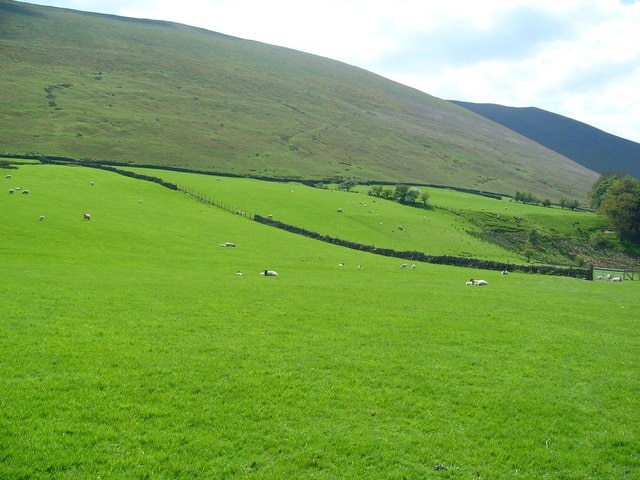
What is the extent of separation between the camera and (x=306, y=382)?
45.9 feet

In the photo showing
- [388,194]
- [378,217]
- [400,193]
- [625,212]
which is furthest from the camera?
[388,194]

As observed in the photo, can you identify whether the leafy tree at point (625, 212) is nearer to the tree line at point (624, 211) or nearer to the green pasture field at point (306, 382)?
the tree line at point (624, 211)

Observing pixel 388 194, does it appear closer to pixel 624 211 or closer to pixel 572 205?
pixel 624 211

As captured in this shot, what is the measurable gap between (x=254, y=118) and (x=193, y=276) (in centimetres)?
15591

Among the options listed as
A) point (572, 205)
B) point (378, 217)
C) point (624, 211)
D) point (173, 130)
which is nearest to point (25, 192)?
point (378, 217)

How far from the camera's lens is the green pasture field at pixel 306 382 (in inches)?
414

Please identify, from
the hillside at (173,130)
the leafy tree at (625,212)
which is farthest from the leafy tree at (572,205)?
the leafy tree at (625,212)

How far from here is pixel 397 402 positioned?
521 inches

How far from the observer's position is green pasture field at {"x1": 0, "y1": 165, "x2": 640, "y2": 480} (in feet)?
34.5

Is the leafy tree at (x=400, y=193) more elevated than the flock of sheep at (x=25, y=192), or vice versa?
the leafy tree at (x=400, y=193)

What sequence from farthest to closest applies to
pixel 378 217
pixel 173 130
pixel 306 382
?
pixel 173 130 → pixel 378 217 → pixel 306 382

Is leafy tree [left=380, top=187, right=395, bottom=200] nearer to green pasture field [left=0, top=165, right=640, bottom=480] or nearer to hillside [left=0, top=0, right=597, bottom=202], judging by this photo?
hillside [left=0, top=0, right=597, bottom=202]

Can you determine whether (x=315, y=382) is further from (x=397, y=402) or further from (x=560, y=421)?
(x=560, y=421)

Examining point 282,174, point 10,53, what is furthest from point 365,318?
point 10,53
